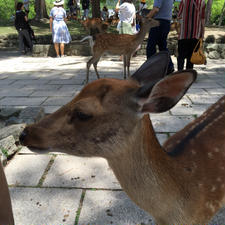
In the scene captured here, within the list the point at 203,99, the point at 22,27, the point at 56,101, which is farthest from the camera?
the point at 22,27

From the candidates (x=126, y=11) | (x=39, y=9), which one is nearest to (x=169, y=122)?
(x=126, y=11)

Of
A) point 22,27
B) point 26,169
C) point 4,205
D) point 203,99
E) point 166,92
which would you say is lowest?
point 26,169

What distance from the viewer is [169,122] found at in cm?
348

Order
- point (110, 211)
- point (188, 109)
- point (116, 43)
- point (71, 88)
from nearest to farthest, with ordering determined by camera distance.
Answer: point (110, 211) < point (188, 109) < point (71, 88) < point (116, 43)

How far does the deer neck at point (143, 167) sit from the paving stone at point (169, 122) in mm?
1988

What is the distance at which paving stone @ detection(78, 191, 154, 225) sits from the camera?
1.83m

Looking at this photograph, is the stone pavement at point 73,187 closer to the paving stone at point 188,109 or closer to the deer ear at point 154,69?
the paving stone at point 188,109

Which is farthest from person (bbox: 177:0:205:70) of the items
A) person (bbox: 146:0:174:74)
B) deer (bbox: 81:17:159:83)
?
deer (bbox: 81:17:159:83)

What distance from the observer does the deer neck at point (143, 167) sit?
123 cm

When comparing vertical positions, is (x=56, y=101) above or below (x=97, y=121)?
below

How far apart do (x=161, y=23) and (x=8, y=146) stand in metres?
4.29

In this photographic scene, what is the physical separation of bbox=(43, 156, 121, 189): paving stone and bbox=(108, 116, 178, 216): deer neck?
3.04 ft

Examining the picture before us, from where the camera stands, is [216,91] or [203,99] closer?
[203,99]

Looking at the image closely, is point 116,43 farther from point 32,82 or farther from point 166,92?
point 166,92
